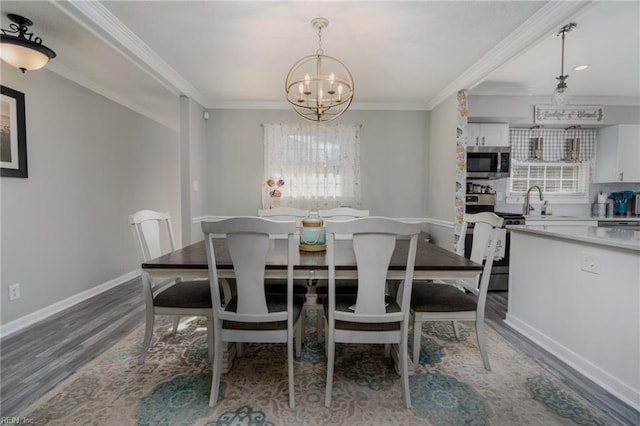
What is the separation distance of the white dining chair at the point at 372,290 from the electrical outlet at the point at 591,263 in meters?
1.29

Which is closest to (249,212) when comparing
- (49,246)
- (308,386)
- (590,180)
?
(49,246)

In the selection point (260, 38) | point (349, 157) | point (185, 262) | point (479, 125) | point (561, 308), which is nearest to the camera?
point (185, 262)

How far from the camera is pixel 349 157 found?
4.06 m

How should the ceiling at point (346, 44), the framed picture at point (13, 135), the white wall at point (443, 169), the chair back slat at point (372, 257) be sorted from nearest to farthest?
the chair back slat at point (372, 257)
the ceiling at point (346, 44)
the framed picture at point (13, 135)
the white wall at point (443, 169)

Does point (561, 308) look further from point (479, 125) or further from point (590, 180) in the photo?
point (590, 180)

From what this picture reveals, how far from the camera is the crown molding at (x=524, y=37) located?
73.6 inches

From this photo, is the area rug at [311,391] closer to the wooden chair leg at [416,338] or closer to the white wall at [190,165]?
the wooden chair leg at [416,338]

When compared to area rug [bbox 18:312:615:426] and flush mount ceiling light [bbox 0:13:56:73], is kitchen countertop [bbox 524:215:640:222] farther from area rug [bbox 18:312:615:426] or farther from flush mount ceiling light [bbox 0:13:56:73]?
flush mount ceiling light [bbox 0:13:56:73]

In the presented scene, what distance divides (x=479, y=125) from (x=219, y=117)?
360cm

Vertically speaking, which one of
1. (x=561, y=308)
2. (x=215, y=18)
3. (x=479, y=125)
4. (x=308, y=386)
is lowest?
(x=308, y=386)

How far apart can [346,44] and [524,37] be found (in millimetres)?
1398

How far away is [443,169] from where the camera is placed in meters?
3.69

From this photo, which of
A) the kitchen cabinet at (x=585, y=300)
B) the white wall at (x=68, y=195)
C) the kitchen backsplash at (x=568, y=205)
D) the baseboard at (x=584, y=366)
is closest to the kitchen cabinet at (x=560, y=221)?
the kitchen backsplash at (x=568, y=205)

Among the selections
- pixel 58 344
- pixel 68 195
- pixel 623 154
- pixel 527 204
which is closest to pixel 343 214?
pixel 58 344
